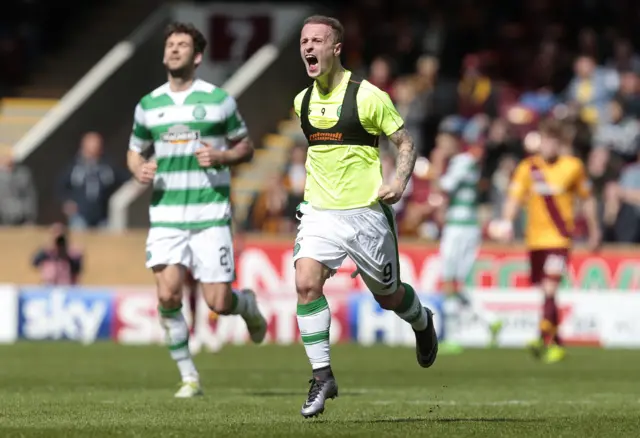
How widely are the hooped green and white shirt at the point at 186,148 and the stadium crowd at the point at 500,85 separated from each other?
32.4 feet

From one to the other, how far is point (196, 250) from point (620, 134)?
45.6 feet

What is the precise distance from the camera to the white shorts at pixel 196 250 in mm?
12133

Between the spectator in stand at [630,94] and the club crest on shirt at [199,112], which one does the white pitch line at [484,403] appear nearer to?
the club crest on shirt at [199,112]

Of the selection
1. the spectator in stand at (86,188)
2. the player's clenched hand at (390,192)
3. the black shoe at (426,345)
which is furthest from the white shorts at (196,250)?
the spectator in stand at (86,188)

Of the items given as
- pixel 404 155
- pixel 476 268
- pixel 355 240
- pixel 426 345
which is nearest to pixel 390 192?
pixel 404 155

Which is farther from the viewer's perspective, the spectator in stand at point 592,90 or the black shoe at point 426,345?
the spectator in stand at point 592,90

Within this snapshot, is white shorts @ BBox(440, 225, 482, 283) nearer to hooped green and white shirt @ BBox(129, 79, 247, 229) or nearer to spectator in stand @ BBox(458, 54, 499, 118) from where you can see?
spectator in stand @ BBox(458, 54, 499, 118)

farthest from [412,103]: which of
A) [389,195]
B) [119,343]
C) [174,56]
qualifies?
[389,195]

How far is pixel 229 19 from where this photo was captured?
29438mm

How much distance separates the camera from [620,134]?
24891 mm

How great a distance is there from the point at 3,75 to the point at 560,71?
10672 millimetres

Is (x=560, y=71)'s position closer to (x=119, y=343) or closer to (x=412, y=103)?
(x=412, y=103)

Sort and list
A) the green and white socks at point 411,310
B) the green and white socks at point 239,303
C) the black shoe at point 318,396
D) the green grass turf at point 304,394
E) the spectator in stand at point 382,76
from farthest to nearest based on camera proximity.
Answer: the spectator in stand at point 382,76
the green and white socks at point 239,303
the green and white socks at point 411,310
the black shoe at point 318,396
the green grass turf at point 304,394

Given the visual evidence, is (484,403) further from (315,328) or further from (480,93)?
(480,93)
